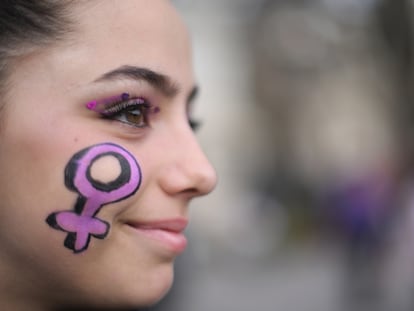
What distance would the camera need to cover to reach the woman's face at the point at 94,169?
1730 mm

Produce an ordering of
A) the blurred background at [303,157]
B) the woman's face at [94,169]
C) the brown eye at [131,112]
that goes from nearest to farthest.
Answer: the woman's face at [94,169] < the brown eye at [131,112] < the blurred background at [303,157]

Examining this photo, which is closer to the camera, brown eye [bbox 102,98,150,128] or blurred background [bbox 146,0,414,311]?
brown eye [bbox 102,98,150,128]

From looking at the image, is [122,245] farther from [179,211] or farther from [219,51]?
[219,51]

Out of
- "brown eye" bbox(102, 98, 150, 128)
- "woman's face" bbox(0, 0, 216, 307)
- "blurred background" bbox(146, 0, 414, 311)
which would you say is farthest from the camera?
"blurred background" bbox(146, 0, 414, 311)

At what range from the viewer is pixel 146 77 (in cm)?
185

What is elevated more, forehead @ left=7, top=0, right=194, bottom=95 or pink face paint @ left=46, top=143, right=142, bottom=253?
forehead @ left=7, top=0, right=194, bottom=95

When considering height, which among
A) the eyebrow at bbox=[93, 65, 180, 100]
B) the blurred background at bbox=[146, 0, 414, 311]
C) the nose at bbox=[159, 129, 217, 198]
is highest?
the blurred background at bbox=[146, 0, 414, 311]

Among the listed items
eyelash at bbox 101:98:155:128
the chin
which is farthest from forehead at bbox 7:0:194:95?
the chin

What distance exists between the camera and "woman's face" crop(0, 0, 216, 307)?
173cm

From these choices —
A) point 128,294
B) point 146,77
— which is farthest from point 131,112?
point 128,294

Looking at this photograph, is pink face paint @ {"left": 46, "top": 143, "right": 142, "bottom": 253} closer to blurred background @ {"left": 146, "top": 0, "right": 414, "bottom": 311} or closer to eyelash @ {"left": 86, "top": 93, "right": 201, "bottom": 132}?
eyelash @ {"left": 86, "top": 93, "right": 201, "bottom": 132}

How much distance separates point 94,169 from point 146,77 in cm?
32

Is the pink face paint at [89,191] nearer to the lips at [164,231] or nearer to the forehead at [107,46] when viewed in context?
→ the lips at [164,231]

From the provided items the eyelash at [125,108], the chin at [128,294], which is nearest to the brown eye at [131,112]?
the eyelash at [125,108]
